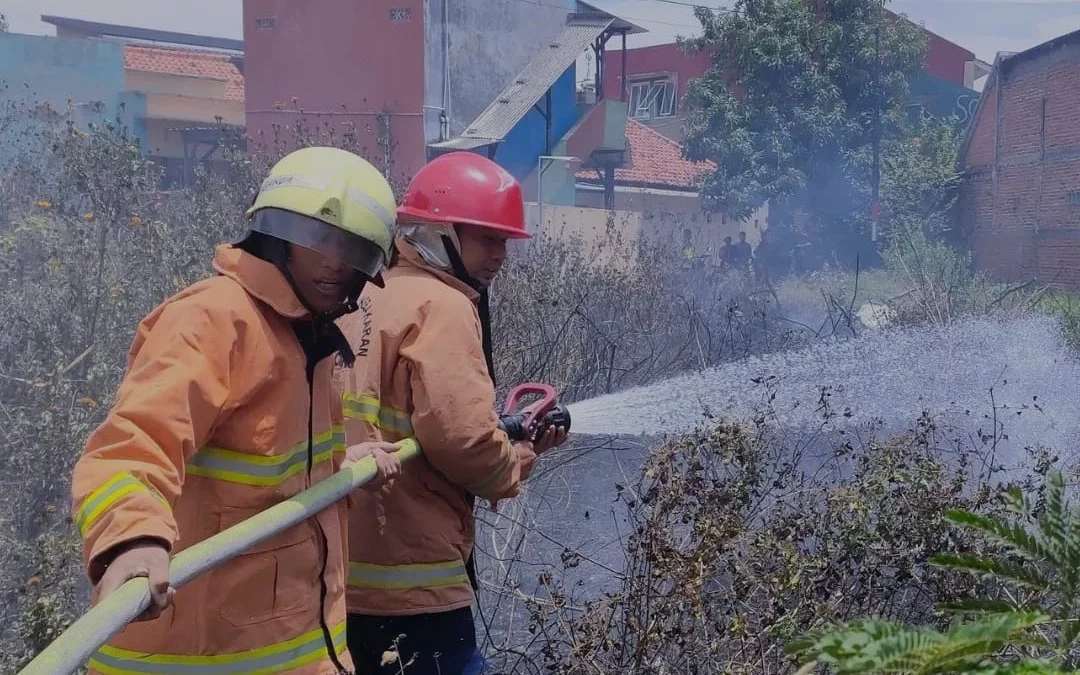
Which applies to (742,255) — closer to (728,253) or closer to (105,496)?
(728,253)

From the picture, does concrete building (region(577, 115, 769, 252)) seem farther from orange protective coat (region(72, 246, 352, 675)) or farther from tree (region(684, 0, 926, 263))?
orange protective coat (region(72, 246, 352, 675))

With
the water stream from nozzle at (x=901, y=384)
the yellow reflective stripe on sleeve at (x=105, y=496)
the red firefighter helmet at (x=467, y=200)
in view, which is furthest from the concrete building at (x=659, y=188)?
the yellow reflective stripe on sleeve at (x=105, y=496)

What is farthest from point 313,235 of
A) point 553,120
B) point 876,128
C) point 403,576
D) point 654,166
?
point 654,166

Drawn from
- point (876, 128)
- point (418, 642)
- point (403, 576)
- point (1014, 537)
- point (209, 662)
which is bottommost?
point (418, 642)

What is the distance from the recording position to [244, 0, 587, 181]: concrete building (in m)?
19.4

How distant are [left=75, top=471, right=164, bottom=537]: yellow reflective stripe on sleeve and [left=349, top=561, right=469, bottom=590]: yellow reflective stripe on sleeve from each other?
1077mm

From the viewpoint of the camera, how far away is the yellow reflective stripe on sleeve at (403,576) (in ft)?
8.87

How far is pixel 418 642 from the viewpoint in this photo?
2730mm

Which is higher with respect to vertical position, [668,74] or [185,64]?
[668,74]

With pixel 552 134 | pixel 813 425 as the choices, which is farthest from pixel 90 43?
pixel 813 425

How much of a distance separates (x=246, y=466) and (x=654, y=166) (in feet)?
98.4

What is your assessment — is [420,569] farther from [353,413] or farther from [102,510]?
[102,510]

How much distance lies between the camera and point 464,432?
260 cm

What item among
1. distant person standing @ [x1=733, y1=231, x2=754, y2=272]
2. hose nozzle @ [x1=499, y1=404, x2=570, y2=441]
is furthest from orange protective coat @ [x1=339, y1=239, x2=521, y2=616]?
distant person standing @ [x1=733, y1=231, x2=754, y2=272]
